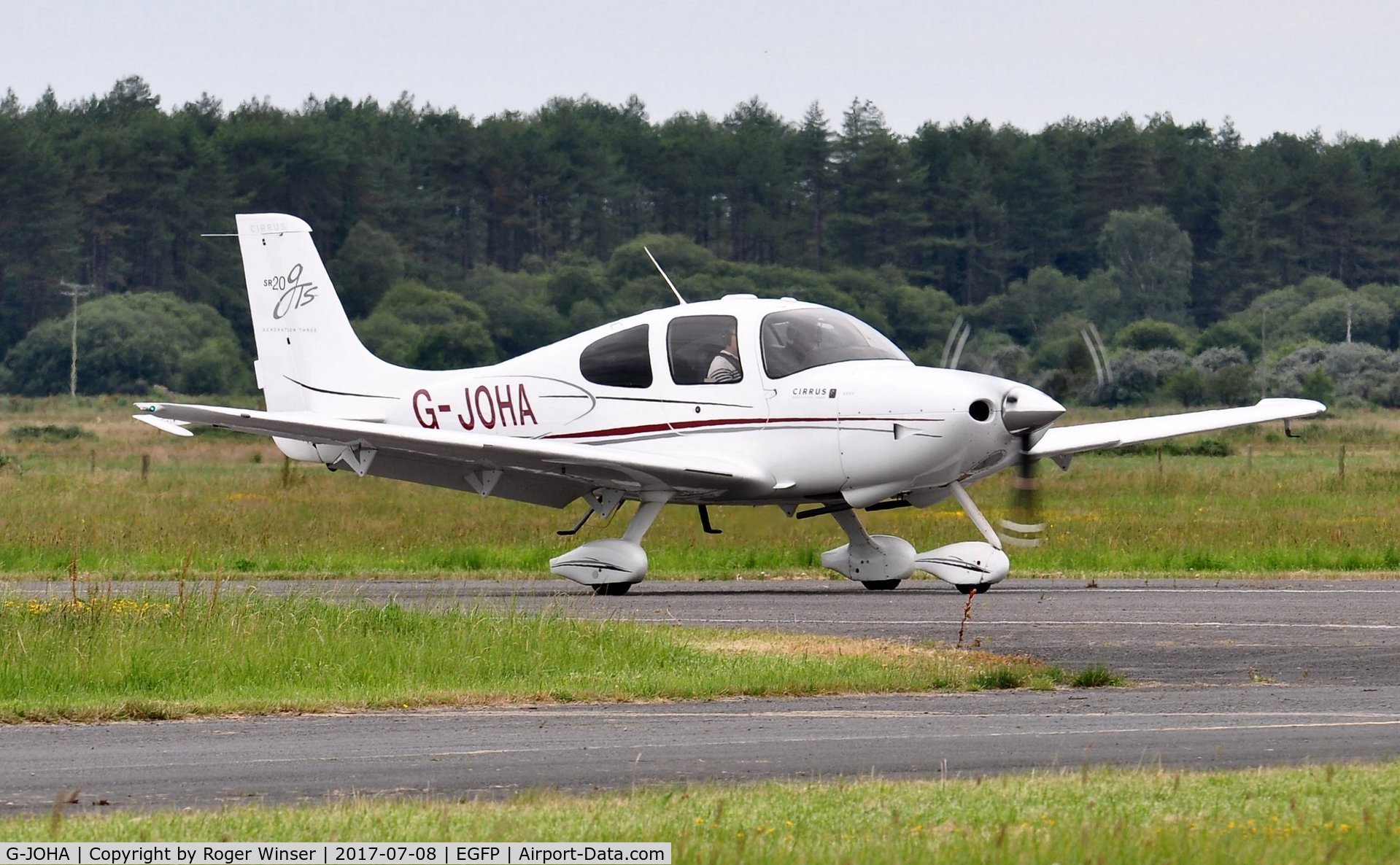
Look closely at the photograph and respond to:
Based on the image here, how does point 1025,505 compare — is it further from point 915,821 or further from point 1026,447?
point 915,821

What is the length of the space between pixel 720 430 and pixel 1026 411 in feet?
10.1

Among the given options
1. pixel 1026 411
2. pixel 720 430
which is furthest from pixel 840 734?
pixel 720 430

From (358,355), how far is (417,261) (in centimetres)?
6913

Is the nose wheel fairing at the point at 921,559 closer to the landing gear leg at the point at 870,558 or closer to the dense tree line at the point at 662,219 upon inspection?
the landing gear leg at the point at 870,558

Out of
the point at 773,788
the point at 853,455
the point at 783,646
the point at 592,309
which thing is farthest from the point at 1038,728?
the point at 592,309

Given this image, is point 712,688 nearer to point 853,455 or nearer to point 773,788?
point 773,788

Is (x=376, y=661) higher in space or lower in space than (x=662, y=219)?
lower

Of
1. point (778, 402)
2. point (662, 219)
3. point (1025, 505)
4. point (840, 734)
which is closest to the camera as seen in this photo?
point (840, 734)

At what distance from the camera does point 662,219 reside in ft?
325

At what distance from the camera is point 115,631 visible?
43.4 feet

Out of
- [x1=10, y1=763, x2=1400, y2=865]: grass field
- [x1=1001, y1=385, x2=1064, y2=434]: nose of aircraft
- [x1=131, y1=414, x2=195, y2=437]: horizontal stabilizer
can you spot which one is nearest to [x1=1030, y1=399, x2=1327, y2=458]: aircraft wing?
[x1=1001, y1=385, x2=1064, y2=434]: nose of aircraft

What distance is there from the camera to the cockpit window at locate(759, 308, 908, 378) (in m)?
18.8

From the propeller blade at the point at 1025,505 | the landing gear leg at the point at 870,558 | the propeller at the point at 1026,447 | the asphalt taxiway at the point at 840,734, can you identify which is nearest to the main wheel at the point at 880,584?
the landing gear leg at the point at 870,558

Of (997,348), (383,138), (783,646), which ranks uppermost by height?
(383,138)
